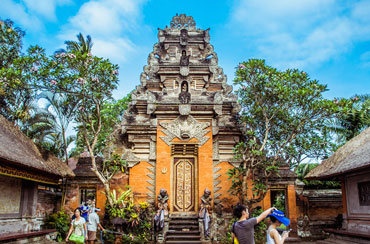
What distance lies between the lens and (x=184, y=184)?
13742 mm

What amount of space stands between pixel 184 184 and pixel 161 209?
1.70 m

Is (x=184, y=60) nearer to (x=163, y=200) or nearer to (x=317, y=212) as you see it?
(x=163, y=200)

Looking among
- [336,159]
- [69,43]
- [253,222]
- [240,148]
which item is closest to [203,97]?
[240,148]

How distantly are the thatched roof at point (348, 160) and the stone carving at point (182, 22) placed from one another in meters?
9.86

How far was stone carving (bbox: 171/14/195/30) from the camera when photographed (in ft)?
57.0

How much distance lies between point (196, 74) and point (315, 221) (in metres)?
8.20

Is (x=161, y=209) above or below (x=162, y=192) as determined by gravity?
below

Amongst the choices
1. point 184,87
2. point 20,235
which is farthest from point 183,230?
point 184,87

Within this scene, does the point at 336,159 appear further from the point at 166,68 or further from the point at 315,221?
the point at 166,68

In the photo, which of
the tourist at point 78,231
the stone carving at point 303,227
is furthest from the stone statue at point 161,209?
the stone carving at point 303,227

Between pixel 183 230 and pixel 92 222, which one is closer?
pixel 92 222

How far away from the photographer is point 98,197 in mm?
13562

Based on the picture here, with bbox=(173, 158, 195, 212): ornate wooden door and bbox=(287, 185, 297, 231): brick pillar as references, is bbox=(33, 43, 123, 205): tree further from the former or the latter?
bbox=(287, 185, 297, 231): brick pillar

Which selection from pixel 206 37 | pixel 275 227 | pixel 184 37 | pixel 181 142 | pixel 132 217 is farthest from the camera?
pixel 206 37
